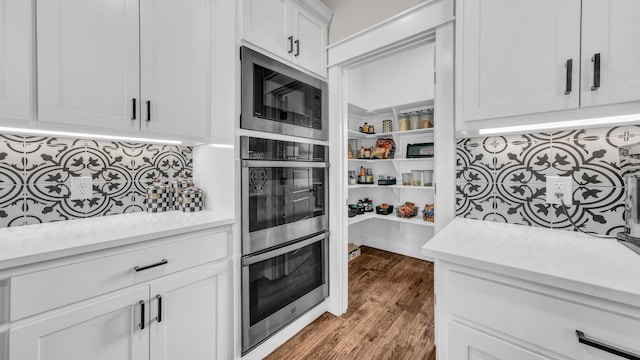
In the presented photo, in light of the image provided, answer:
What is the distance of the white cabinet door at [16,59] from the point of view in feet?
3.16

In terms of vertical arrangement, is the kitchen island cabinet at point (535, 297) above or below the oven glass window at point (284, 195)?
below

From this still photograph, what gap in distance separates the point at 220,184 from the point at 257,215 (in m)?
0.29

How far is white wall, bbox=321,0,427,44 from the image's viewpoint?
1.66 meters

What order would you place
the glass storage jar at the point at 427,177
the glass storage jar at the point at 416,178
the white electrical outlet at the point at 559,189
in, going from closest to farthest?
the white electrical outlet at the point at 559,189 < the glass storage jar at the point at 427,177 < the glass storage jar at the point at 416,178

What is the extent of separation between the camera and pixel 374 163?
3.75 meters

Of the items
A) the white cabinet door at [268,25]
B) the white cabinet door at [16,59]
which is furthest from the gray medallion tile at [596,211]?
the white cabinet door at [16,59]

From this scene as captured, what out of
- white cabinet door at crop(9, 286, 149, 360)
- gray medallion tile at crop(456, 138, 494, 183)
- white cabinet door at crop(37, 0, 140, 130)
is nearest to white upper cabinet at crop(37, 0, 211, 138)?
white cabinet door at crop(37, 0, 140, 130)

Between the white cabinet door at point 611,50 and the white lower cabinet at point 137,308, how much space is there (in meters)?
1.72

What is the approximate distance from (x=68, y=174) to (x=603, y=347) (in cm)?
225

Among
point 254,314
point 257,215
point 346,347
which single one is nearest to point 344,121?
point 257,215

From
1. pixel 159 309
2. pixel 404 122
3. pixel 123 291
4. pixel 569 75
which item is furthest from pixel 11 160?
pixel 404 122

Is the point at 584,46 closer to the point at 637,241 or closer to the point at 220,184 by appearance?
the point at 637,241

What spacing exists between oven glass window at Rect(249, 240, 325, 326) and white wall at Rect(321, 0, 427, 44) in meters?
1.66

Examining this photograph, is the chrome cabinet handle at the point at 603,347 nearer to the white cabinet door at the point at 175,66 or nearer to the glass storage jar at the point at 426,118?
the white cabinet door at the point at 175,66
